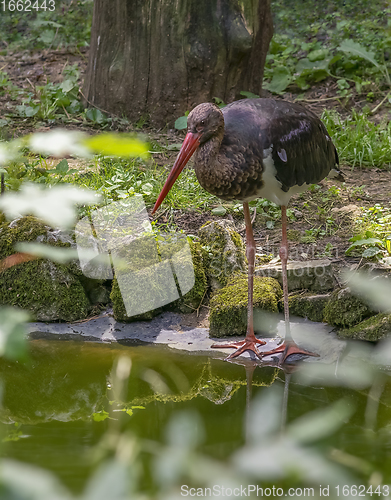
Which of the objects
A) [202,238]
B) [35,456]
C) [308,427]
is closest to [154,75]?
[202,238]

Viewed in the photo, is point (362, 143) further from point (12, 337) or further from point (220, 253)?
point (12, 337)

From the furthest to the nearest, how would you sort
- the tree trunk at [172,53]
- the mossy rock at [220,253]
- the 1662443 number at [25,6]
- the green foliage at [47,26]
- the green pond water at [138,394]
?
the 1662443 number at [25,6]
the green foliage at [47,26]
the tree trunk at [172,53]
the mossy rock at [220,253]
the green pond water at [138,394]

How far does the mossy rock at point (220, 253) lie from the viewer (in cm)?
363

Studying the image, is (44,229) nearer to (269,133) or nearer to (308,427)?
(269,133)

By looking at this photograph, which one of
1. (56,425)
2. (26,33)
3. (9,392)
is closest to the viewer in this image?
(56,425)

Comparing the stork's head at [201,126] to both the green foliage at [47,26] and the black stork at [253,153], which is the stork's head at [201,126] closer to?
the black stork at [253,153]

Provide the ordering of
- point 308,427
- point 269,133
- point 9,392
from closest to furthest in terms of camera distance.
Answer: point 308,427, point 9,392, point 269,133

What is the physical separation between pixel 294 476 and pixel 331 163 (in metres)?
3.27

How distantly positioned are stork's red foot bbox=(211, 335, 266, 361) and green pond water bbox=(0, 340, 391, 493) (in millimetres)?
96

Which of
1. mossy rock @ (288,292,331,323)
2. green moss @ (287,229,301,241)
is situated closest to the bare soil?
green moss @ (287,229,301,241)

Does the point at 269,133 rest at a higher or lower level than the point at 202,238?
higher

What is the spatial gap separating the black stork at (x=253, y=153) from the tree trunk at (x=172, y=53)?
2.26 metres

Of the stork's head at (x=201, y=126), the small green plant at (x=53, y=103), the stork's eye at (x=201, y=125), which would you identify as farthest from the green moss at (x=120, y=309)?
the small green plant at (x=53, y=103)

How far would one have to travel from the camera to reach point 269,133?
297 centimetres
